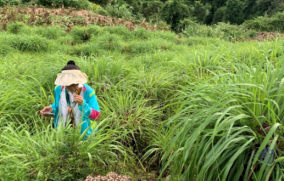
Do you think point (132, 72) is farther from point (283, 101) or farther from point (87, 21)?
point (87, 21)

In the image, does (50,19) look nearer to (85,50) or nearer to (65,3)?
(85,50)

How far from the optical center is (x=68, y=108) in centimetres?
227

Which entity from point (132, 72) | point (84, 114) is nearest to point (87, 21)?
point (132, 72)

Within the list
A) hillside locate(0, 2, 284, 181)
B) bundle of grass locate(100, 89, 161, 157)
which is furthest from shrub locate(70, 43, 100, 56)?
bundle of grass locate(100, 89, 161, 157)

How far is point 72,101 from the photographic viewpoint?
2301mm

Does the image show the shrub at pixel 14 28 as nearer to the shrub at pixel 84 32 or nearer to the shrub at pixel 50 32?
the shrub at pixel 50 32

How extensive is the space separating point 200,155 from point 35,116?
192cm

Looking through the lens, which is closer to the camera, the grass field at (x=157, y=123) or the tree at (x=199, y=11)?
the grass field at (x=157, y=123)

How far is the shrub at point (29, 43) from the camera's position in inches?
216

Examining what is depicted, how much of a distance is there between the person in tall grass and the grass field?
15 cm

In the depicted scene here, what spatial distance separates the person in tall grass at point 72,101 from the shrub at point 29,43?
3.73 metres

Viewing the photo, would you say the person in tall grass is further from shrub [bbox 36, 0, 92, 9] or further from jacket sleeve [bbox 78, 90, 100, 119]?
shrub [bbox 36, 0, 92, 9]

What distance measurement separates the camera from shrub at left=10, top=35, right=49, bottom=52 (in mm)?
5492

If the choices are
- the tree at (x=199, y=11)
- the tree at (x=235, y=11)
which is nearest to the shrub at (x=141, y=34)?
the tree at (x=199, y=11)
